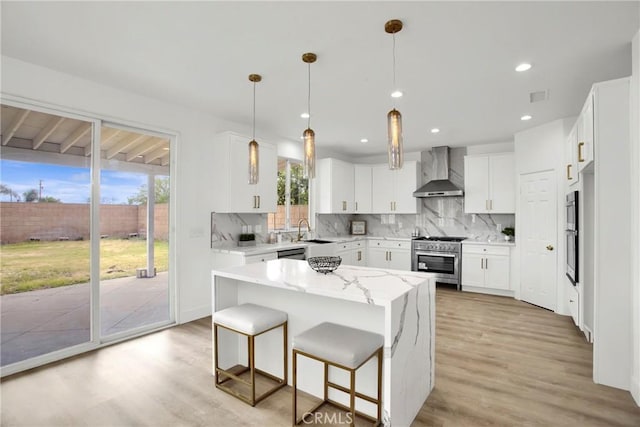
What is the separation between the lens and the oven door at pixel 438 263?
5641 millimetres

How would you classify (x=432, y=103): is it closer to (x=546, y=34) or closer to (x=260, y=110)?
(x=546, y=34)

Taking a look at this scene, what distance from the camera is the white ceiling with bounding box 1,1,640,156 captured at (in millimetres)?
2055

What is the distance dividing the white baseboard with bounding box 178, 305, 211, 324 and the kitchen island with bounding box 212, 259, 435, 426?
4.70ft

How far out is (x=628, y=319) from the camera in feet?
7.86

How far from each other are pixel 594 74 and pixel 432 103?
145 cm

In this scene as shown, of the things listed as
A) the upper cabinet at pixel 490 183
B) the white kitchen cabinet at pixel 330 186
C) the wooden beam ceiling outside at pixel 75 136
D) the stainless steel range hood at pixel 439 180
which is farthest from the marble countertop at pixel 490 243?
the wooden beam ceiling outside at pixel 75 136

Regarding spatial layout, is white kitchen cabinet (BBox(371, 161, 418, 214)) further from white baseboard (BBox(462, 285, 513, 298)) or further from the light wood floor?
the light wood floor

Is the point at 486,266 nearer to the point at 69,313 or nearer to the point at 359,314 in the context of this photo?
the point at 359,314

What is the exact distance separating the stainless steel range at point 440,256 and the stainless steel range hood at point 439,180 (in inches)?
33.5

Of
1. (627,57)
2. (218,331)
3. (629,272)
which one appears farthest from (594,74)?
(218,331)

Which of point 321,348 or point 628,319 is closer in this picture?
point 321,348

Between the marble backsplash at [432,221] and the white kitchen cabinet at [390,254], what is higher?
the marble backsplash at [432,221]

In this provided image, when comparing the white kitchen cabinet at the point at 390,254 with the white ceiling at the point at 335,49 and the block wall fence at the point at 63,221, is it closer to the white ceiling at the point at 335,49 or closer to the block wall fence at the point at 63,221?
the white ceiling at the point at 335,49

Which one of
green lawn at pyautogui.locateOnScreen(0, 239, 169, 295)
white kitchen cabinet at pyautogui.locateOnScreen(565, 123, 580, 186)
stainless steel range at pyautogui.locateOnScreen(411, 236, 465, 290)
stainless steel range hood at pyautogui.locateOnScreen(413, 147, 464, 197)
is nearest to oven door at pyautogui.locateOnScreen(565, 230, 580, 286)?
white kitchen cabinet at pyautogui.locateOnScreen(565, 123, 580, 186)
